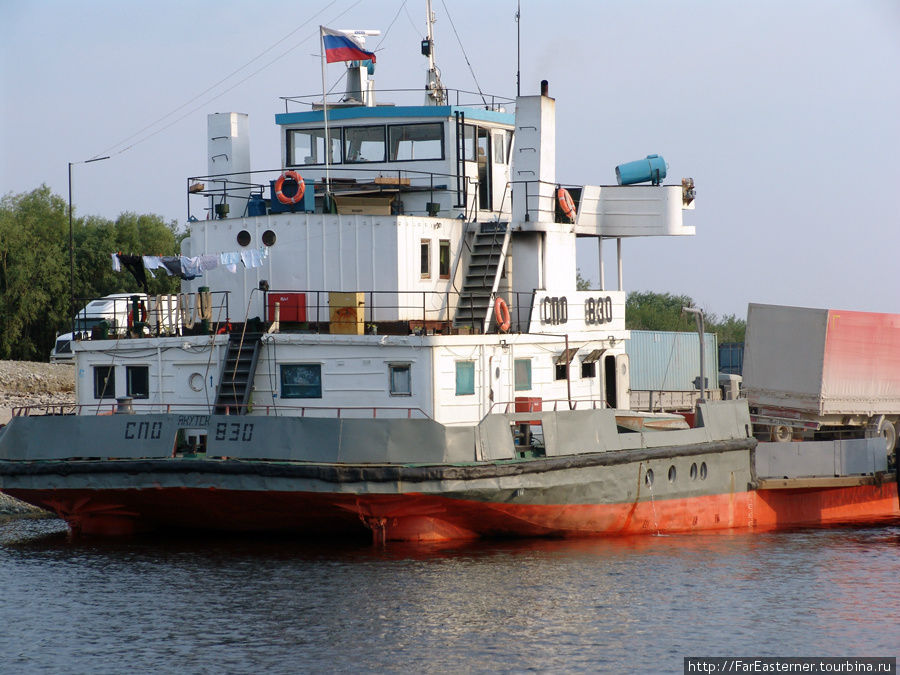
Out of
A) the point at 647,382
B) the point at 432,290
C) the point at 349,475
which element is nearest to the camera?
the point at 349,475

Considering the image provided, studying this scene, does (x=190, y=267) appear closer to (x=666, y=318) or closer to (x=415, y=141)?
(x=415, y=141)

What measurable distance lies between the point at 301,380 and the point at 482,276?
11.9ft

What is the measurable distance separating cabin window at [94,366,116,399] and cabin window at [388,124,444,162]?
20.3ft

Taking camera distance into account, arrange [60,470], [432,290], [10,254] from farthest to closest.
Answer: [10,254] < [432,290] < [60,470]

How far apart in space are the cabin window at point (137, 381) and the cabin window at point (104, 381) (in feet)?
1.04

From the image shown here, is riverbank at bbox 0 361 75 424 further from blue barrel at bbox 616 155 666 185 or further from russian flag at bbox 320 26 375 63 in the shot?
blue barrel at bbox 616 155 666 185

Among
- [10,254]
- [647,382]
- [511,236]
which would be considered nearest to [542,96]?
[511,236]

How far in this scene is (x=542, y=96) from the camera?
20344 millimetres

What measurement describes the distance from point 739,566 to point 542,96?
331 inches

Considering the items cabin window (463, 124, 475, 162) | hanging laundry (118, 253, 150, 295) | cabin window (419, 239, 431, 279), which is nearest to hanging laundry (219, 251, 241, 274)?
hanging laundry (118, 253, 150, 295)

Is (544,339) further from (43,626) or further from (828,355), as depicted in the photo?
(43,626)

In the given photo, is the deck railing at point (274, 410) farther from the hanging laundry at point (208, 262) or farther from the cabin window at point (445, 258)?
the cabin window at point (445, 258)

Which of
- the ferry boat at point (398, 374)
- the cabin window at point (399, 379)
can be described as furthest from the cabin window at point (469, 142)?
the cabin window at point (399, 379)

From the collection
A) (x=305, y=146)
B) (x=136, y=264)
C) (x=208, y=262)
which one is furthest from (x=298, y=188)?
(x=136, y=264)
